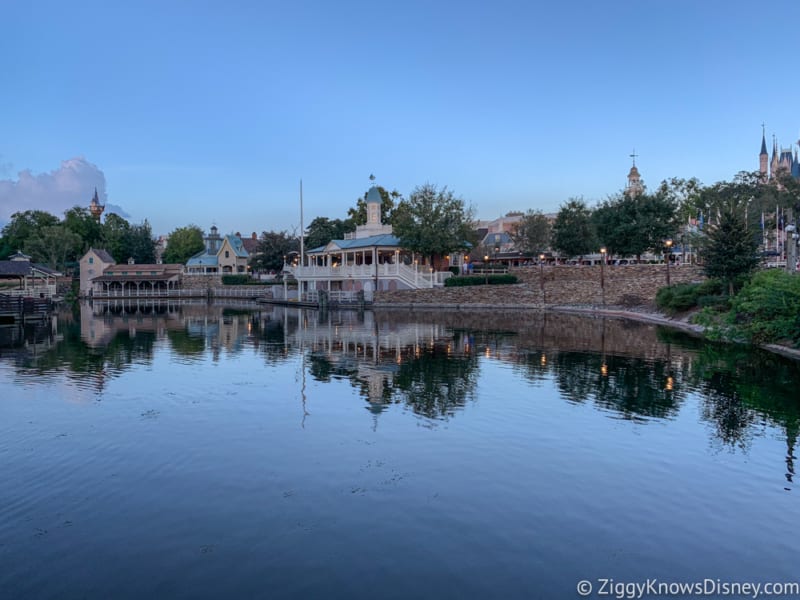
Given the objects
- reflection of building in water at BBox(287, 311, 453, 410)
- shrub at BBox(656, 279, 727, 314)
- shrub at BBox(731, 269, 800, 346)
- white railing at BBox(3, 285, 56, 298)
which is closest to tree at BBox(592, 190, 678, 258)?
shrub at BBox(656, 279, 727, 314)

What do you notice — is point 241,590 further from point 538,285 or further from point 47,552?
point 538,285

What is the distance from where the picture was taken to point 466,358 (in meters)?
24.2

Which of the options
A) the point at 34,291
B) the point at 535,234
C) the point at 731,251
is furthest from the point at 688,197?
the point at 34,291

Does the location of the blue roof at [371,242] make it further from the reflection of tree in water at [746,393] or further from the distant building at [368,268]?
the reflection of tree in water at [746,393]

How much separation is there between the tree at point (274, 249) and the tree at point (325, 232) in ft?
7.72

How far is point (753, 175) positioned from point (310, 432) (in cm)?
8273

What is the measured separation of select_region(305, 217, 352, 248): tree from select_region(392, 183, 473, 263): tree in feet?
93.7

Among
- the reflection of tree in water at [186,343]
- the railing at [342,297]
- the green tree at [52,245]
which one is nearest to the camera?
the reflection of tree in water at [186,343]

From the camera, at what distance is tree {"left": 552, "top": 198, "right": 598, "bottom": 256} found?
214ft

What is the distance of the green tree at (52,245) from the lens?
9375cm

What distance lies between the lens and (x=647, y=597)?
6918 millimetres

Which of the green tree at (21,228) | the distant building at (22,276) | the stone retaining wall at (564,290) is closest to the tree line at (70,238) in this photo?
the green tree at (21,228)

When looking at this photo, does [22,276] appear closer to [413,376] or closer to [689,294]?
[413,376]

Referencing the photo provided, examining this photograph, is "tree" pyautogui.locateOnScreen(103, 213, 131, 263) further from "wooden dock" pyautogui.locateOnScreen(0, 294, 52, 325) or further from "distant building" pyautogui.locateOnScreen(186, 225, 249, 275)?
"wooden dock" pyautogui.locateOnScreen(0, 294, 52, 325)
